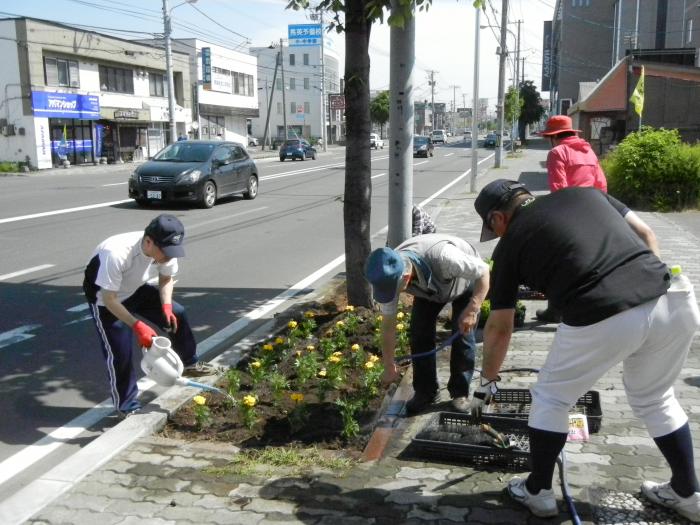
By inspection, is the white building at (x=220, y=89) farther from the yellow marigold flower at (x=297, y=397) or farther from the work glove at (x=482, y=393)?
the work glove at (x=482, y=393)

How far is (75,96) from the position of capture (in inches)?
1404

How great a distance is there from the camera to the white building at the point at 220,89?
2139 inches

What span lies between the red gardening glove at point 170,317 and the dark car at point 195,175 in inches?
452

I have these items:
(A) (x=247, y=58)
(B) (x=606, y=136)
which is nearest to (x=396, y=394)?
(B) (x=606, y=136)

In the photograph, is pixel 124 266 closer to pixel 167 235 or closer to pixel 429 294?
pixel 167 235

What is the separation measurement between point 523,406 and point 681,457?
141 cm

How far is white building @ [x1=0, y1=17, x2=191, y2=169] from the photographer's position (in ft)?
109

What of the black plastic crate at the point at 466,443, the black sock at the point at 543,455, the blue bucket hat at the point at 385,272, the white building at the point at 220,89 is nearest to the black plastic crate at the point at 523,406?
the black plastic crate at the point at 466,443

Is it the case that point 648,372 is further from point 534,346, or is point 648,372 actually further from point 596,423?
point 534,346

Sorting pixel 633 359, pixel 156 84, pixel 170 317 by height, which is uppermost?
pixel 156 84

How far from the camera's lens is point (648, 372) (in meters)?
2.95

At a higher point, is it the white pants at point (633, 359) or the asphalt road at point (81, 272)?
the white pants at point (633, 359)

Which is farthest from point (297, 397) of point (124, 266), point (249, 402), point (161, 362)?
point (124, 266)

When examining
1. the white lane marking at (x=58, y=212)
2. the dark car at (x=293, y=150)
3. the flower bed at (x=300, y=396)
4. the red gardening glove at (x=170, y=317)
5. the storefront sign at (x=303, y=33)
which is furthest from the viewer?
the storefront sign at (x=303, y=33)
